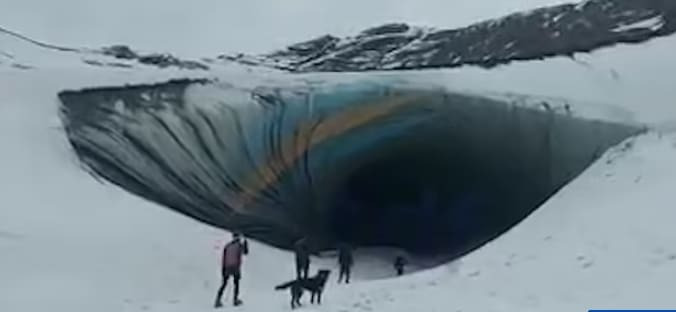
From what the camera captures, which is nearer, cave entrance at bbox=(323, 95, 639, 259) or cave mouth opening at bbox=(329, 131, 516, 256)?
cave entrance at bbox=(323, 95, 639, 259)

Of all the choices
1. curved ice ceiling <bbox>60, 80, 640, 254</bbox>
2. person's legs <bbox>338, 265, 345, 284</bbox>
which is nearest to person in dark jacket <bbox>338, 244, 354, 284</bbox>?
person's legs <bbox>338, 265, 345, 284</bbox>

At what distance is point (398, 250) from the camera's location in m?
32.3

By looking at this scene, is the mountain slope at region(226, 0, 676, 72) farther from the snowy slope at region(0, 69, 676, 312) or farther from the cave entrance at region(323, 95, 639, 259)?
the snowy slope at region(0, 69, 676, 312)

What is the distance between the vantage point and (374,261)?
29.9 meters

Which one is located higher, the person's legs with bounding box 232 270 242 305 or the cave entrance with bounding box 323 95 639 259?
the cave entrance with bounding box 323 95 639 259

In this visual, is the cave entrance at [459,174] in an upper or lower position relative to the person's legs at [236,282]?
upper

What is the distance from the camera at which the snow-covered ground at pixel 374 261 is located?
16031 mm

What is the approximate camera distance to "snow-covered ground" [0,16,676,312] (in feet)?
52.6

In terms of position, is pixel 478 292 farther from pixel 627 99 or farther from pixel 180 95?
pixel 180 95

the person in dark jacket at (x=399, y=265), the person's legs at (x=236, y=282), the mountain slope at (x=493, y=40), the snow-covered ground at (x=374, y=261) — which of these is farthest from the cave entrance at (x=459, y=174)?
the person's legs at (x=236, y=282)

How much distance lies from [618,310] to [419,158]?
55.6 ft

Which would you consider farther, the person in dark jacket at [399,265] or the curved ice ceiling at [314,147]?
the person in dark jacket at [399,265]

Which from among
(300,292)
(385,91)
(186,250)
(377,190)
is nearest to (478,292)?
(300,292)

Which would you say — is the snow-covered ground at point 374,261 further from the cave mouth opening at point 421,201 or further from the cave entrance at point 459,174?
the cave mouth opening at point 421,201
